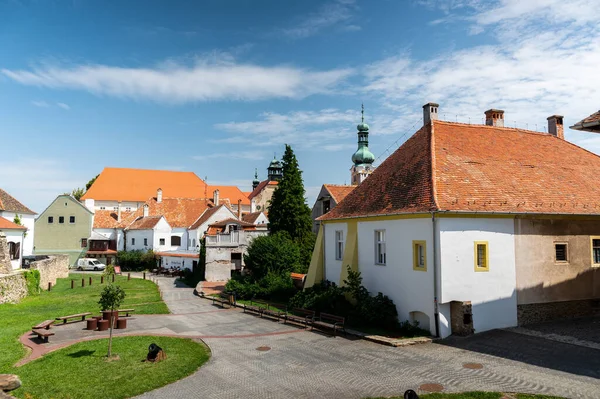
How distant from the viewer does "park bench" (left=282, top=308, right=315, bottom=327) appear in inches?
790

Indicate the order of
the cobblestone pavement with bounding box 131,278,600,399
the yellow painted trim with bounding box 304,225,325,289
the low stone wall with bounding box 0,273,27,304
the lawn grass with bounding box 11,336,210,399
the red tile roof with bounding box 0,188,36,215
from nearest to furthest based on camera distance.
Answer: the cobblestone pavement with bounding box 131,278,600,399
the lawn grass with bounding box 11,336,210,399
the low stone wall with bounding box 0,273,27,304
the yellow painted trim with bounding box 304,225,325,289
the red tile roof with bounding box 0,188,36,215

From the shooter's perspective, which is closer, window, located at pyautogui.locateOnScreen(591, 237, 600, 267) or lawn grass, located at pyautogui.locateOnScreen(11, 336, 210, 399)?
lawn grass, located at pyautogui.locateOnScreen(11, 336, 210, 399)

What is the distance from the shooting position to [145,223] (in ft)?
191

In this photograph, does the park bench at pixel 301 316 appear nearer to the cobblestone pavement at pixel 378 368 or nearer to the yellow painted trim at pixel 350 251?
the cobblestone pavement at pixel 378 368

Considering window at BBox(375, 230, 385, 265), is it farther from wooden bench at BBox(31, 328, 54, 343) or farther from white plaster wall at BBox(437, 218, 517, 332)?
wooden bench at BBox(31, 328, 54, 343)

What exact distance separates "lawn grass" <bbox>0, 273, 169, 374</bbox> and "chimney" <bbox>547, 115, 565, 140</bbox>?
2499cm

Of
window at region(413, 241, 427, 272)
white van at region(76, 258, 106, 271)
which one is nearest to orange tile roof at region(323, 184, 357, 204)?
window at region(413, 241, 427, 272)

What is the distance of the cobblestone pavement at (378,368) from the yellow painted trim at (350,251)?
568cm

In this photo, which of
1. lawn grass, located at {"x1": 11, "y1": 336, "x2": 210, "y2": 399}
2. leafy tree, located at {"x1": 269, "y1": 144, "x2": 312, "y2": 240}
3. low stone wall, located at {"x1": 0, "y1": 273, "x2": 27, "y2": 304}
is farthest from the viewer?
leafy tree, located at {"x1": 269, "y1": 144, "x2": 312, "y2": 240}

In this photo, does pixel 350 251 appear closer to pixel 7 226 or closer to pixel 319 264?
pixel 319 264

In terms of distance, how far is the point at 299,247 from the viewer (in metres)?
34.2

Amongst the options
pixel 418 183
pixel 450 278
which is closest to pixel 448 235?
pixel 450 278

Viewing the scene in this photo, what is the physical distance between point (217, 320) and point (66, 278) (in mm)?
30234

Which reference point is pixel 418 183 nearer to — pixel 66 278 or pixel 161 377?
pixel 161 377
